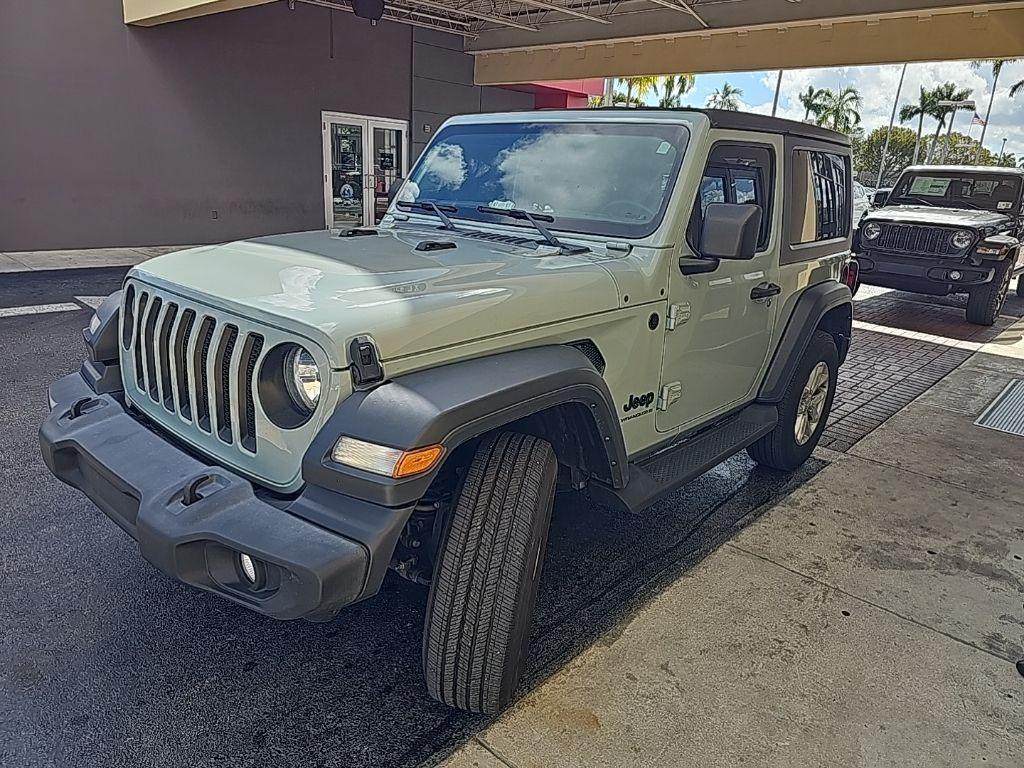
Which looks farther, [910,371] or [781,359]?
[910,371]

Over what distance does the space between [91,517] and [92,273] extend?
7.60 m

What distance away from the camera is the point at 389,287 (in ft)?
8.33

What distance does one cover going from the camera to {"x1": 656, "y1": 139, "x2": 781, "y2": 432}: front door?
333 cm

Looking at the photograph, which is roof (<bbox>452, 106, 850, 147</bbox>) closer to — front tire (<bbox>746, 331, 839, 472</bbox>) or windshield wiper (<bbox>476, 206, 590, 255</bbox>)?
windshield wiper (<bbox>476, 206, 590, 255</bbox>)

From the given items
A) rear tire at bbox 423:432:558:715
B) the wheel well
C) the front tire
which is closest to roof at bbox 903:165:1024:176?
the wheel well

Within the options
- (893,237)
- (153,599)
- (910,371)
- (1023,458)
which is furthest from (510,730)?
(893,237)

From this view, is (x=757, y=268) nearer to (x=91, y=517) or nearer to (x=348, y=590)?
(x=348, y=590)

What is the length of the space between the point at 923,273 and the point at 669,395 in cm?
799

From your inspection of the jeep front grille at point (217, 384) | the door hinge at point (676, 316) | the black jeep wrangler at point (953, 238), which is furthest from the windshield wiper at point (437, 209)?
the black jeep wrangler at point (953, 238)

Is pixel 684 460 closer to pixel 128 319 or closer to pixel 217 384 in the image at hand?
pixel 217 384

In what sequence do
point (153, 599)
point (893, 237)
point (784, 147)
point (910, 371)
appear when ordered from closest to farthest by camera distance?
point (153, 599), point (784, 147), point (910, 371), point (893, 237)

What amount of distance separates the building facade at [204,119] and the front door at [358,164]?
3cm

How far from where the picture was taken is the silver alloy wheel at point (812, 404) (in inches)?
179

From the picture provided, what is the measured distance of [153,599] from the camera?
10.1 ft
